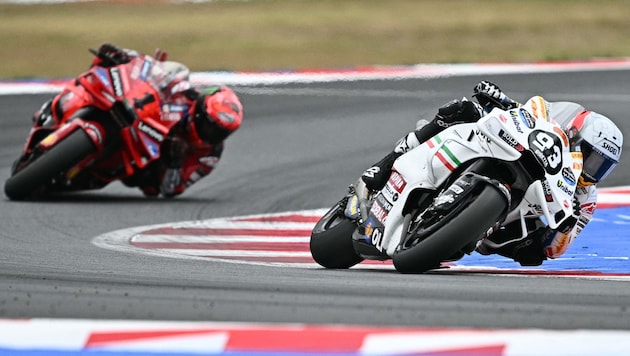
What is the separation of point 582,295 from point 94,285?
174 centimetres

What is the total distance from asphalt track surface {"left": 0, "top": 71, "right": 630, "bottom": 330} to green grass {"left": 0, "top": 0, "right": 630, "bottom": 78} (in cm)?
293

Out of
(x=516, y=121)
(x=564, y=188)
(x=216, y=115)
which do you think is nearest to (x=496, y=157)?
(x=516, y=121)

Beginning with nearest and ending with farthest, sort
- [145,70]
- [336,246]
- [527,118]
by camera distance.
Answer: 1. [527,118]
2. [336,246]
3. [145,70]

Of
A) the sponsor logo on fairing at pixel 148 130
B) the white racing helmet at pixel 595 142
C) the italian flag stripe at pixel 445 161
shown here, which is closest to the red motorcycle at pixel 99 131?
the sponsor logo on fairing at pixel 148 130

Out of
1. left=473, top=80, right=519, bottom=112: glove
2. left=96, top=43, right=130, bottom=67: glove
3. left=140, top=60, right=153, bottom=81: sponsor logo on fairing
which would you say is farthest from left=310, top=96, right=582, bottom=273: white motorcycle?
left=96, top=43, right=130, bottom=67: glove

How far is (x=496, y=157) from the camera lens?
5836mm

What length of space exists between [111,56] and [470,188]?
17.9 ft

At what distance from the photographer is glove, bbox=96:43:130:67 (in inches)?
415

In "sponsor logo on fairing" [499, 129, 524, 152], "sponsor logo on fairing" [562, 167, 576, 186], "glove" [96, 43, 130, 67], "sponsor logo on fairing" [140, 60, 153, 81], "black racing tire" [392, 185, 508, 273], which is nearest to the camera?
"black racing tire" [392, 185, 508, 273]

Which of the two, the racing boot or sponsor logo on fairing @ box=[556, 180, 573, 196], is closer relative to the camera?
sponsor logo on fairing @ box=[556, 180, 573, 196]

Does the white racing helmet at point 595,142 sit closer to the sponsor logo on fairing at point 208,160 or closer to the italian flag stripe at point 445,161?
the italian flag stripe at point 445,161

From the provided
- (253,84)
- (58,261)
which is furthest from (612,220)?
(253,84)

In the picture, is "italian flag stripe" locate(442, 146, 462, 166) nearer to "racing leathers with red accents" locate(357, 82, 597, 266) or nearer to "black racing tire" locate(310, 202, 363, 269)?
"racing leathers with red accents" locate(357, 82, 597, 266)

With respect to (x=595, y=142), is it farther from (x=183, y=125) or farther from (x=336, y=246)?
(x=183, y=125)
